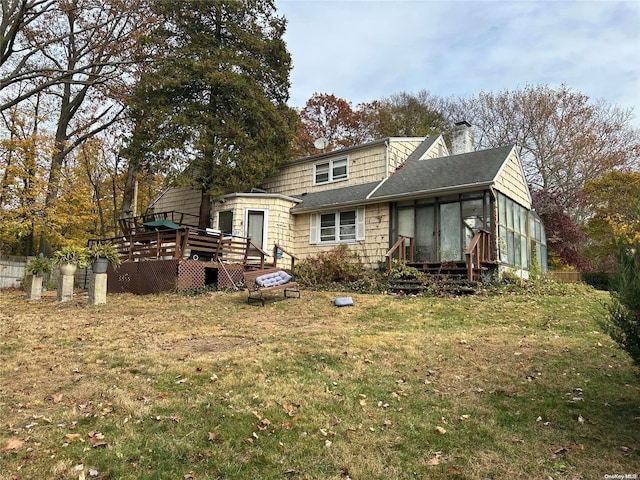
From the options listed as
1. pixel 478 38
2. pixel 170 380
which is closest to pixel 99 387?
pixel 170 380

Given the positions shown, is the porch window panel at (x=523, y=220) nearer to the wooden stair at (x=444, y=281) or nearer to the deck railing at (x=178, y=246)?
the wooden stair at (x=444, y=281)

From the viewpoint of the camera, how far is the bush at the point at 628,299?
388cm

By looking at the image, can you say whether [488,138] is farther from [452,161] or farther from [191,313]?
[191,313]

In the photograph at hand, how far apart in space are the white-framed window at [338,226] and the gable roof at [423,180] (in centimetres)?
52

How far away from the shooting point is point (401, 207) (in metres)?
15.8

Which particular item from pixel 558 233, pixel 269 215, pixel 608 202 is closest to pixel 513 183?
pixel 558 233

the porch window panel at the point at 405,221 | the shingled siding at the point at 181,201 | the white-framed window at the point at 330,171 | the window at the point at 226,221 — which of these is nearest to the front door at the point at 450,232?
the porch window panel at the point at 405,221

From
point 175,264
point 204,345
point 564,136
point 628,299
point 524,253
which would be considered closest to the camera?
point 628,299

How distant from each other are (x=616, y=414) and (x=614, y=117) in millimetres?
28420

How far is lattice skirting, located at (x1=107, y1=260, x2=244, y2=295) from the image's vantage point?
13.8 meters

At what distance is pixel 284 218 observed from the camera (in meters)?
18.3

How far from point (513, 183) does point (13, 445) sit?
640 inches

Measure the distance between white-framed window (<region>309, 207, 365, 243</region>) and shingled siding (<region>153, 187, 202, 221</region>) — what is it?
700 centimetres

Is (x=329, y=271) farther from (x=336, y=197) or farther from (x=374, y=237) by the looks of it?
(x=336, y=197)
